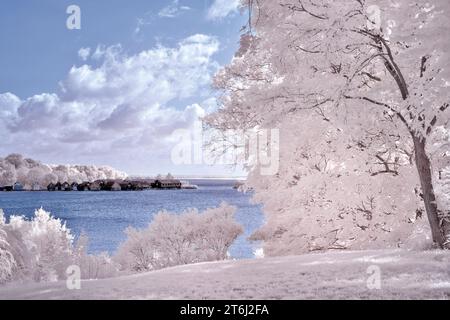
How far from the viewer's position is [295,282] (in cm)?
688

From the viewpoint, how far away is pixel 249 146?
46.3ft

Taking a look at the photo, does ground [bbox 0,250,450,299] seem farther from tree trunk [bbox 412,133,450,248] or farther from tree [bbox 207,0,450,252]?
tree [bbox 207,0,450,252]

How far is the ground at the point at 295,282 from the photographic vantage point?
6.14m

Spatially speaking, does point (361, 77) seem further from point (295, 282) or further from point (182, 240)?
point (182, 240)

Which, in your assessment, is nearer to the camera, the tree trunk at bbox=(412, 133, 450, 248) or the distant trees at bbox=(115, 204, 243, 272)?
the tree trunk at bbox=(412, 133, 450, 248)

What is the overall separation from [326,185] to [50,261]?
22.3 metres

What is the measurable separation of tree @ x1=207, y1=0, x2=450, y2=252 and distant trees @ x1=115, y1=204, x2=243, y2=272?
1276 centimetres

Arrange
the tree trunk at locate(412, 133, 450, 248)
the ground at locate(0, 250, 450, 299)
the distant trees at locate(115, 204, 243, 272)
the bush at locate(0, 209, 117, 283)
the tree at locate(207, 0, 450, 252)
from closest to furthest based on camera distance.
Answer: the ground at locate(0, 250, 450, 299)
the tree at locate(207, 0, 450, 252)
the tree trunk at locate(412, 133, 450, 248)
the distant trees at locate(115, 204, 243, 272)
the bush at locate(0, 209, 117, 283)

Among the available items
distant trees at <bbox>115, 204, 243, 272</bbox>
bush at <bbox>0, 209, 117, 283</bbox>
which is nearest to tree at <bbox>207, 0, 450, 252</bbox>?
distant trees at <bbox>115, 204, 243, 272</bbox>

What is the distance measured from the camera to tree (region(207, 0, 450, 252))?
728cm

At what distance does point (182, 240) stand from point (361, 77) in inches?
685

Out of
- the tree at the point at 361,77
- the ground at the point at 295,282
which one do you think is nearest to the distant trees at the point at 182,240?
the tree at the point at 361,77
